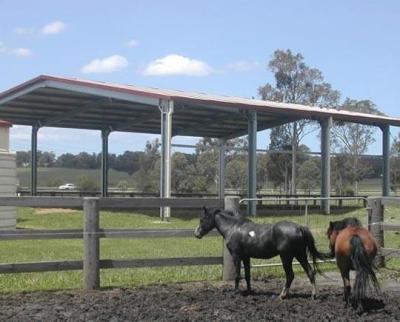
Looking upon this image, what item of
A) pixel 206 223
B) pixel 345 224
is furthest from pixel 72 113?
pixel 345 224

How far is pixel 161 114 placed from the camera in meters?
26.0

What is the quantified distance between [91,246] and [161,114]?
57.3 ft

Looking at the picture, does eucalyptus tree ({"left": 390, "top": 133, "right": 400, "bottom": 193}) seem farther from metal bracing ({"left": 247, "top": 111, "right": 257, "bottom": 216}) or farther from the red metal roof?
metal bracing ({"left": 247, "top": 111, "right": 257, "bottom": 216})

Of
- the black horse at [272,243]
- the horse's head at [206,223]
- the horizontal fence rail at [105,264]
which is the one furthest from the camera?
the horse's head at [206,223]

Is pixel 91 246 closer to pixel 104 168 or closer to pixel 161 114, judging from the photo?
pixel 161 114

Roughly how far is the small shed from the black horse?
13704 millimetres

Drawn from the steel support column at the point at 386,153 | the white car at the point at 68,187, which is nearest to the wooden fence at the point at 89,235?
the steel support column at the point at 386,153

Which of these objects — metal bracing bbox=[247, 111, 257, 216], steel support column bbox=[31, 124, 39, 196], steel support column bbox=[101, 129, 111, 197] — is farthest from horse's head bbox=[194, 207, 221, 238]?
steel support column bbox=[31, 124, 39, 196]

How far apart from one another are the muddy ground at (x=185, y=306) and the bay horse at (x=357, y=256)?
26cm

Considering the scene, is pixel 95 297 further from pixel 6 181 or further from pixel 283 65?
pixel 283 65

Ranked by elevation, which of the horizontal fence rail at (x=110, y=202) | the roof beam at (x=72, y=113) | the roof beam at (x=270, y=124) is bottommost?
the horizontal fence rail at (x=110, y=202)

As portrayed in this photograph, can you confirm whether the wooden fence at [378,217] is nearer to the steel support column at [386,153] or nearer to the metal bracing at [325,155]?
the metal bracing at [325,155]

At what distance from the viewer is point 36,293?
27.8 feet

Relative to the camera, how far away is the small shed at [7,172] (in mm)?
20922
